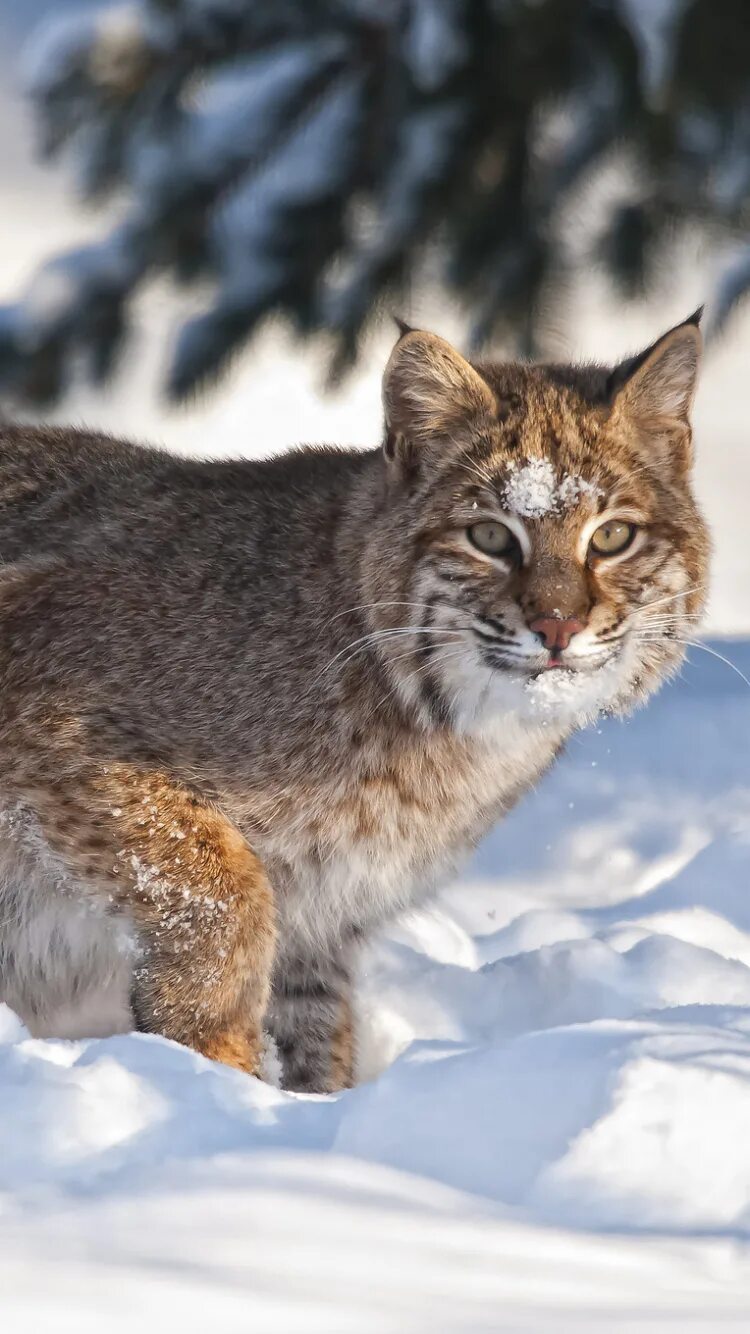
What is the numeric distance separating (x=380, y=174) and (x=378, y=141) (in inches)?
4.9

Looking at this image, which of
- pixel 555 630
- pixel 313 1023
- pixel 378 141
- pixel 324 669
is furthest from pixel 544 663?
pixel 378 141

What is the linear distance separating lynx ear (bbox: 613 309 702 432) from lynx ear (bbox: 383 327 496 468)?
0.29 m

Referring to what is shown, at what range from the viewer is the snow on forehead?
3490 millimetres

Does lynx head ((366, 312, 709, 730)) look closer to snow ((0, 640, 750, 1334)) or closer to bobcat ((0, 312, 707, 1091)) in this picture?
bobcat ((0, 312, 707, 1091))

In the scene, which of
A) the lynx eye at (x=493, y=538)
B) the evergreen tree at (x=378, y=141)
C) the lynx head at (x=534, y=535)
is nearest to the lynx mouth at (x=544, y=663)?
the lynx head at (x=534, y=535)

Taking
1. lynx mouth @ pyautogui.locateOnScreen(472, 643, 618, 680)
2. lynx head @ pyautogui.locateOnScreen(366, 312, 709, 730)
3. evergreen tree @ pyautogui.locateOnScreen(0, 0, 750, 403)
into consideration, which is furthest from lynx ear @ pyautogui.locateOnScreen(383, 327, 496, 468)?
evergreen tree @ pyautogui.locateOnScreen(0, 0, 750, 403)

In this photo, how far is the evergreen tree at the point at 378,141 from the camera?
20.0 feet

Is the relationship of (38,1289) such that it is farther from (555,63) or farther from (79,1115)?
(555,63)

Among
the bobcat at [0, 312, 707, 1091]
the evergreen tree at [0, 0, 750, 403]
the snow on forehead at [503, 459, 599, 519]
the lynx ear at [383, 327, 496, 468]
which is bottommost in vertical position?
the bobcat at [0, 312, 707, 1091]

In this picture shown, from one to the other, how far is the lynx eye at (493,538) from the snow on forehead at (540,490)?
47 mm

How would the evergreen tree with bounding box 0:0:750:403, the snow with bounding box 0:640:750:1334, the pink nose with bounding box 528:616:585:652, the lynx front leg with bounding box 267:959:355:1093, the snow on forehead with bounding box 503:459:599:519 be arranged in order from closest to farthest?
the snow with bounding box 0:640:750:1334 → the pink nose with bounding box 528:616:585:652 → the snow on forehead with bounding box 503:459:599:519 → the lynx front leg with bounding box 267:959:355:1093 → the evergreen tree with bounding box 0:0:750:403

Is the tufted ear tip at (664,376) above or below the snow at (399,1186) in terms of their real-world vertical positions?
above

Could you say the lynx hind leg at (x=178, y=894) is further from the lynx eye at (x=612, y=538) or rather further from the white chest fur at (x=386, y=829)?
the lynx eye at (x=612, y=538)

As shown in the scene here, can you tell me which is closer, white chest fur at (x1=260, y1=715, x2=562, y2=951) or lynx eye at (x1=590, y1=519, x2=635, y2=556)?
lynx eye at (x1=590, y1=519, x2=635, y2=556)
